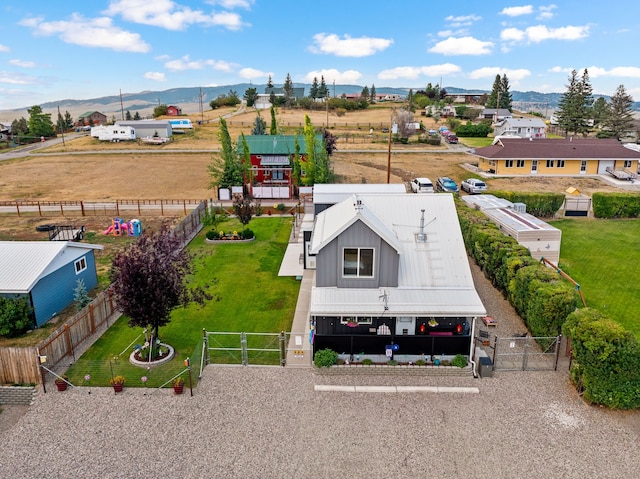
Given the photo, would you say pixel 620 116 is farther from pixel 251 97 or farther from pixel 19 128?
pixel 19 128

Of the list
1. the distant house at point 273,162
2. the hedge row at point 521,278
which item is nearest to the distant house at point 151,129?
the distant house at point 273,162

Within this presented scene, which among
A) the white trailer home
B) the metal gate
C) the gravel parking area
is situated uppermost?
the white trailer home

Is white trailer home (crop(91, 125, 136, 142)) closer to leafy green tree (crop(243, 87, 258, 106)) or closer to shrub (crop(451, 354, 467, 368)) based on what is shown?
leafy green tree (crop(243, 87, 258, 106))

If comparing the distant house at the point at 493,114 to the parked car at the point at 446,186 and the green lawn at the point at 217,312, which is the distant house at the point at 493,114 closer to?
the parked car at the point at 446,186

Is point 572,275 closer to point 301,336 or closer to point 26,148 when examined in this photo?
point 301,336

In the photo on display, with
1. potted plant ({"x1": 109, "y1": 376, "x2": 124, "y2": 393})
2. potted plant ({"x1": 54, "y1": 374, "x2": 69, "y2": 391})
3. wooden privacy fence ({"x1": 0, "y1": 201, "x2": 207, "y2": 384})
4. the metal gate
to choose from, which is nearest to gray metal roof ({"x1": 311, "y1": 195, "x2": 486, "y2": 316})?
the metal gate

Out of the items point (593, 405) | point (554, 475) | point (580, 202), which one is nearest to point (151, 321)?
point (554, 475)
